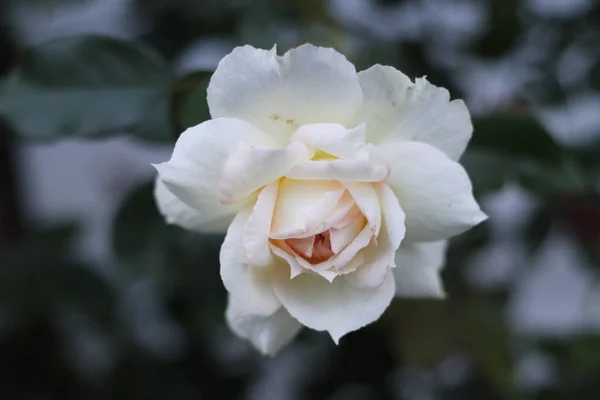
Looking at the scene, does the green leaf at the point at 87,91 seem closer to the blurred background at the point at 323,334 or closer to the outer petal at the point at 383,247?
the blurred background at the point at 323,334

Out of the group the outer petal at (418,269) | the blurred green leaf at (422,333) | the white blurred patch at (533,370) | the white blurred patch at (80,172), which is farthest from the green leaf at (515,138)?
the white blurred patch at (80,172)

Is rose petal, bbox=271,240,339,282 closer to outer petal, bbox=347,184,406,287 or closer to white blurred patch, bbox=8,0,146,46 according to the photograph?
outer petal, bbox=347,184,406,287

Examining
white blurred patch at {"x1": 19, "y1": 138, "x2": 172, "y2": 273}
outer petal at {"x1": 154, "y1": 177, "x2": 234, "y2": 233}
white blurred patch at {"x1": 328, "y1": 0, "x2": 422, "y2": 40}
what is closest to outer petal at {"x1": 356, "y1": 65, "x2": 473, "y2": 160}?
outer petal at {"x1": 154, "y1": 177, "x2": 234, "y2": 233}

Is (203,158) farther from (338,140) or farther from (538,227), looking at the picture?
(538,227)

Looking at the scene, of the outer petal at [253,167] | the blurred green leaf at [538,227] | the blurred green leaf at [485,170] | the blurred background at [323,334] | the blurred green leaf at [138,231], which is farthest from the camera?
the blurred green leaf at [538,227]

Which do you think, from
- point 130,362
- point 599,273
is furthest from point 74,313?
point 599,273

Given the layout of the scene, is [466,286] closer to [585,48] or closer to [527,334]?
[527,334]

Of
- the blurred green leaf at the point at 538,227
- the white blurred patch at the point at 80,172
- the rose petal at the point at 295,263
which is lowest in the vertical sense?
the white blurred patch at the point at 80,172
